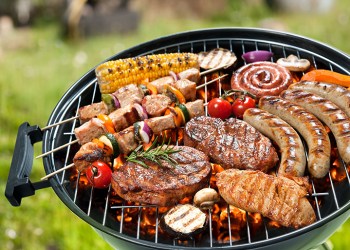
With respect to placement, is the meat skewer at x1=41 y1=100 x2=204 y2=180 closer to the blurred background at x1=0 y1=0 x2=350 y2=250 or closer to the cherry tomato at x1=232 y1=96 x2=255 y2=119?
the cherry tomato at x1=232 y1=96 x2=255 y2=119

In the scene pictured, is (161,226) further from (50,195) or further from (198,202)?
(50,195)

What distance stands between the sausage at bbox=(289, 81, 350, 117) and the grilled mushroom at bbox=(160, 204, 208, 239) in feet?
4.25

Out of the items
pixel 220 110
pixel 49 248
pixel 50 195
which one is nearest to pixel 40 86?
pixel 50 195

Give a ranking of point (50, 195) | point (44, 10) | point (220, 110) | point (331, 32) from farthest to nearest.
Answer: point (44, 10) < point (331, 32) < point (50, 195) < point (220, 110)

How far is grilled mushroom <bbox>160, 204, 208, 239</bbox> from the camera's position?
10.2 ft

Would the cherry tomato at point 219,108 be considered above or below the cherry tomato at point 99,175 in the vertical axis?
above

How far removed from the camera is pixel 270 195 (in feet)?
10.3

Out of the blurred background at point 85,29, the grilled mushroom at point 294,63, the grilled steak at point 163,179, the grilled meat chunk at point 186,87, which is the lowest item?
the grilled steak at point 163,179

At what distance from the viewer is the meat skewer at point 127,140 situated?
3.54 m

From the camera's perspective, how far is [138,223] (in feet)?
10.6

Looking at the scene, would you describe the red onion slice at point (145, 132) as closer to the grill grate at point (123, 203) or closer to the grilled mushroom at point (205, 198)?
the grill grate at point (123, 203)

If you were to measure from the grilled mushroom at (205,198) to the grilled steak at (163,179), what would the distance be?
0.24 ft

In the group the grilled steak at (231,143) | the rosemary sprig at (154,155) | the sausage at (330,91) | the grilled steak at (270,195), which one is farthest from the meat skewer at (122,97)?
the grilled steak at (270,195)

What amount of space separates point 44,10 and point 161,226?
7.51 m
